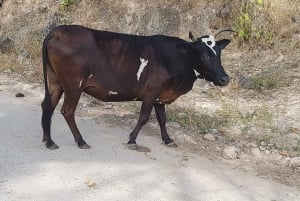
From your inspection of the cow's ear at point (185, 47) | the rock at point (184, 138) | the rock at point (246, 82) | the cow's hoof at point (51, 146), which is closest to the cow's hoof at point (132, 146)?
the rock at point (184, 138)

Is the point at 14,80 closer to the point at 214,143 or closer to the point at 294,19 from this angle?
the point at 214,143

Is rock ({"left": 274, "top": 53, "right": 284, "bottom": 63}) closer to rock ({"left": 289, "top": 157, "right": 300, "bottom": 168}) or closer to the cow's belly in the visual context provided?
rock ({"left": 289, "top": 157, "right": 300, "bottom": 168})

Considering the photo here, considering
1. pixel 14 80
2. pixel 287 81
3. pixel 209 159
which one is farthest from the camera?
pixel 14 80

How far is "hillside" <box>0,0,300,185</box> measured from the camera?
6.84 meters

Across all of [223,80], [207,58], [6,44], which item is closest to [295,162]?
[223,80]

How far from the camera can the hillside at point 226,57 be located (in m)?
6.84

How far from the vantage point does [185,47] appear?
6066 millimetres

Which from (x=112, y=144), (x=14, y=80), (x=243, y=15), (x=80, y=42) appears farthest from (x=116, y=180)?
(x=243, y=15)

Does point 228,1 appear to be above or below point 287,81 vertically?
above

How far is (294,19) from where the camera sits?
1023 centimetres

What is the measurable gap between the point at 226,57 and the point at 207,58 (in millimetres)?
4063

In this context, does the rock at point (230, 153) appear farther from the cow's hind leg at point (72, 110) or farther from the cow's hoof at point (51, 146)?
the cow's hoof at point (51, 146)

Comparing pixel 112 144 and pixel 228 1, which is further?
pixel 228 1

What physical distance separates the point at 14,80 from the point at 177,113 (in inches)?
146
